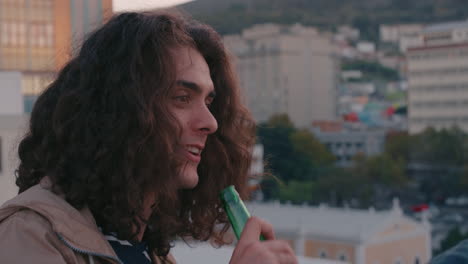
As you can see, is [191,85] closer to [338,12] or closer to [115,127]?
[115,127]

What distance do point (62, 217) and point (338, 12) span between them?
43.1 m

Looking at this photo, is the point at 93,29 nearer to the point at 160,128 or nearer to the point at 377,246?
the point at 160,128

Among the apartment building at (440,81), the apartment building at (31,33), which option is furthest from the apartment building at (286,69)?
the apartment building at (31,33)

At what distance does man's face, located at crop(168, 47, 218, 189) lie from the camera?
63cm

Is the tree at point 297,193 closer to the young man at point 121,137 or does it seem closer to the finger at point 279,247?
the young man at point 121,137

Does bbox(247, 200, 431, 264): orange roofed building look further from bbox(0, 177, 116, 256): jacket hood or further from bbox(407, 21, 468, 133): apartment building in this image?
bbox(0, 177, 116, 256): jacket hood

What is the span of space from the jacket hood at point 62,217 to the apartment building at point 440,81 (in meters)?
34.5

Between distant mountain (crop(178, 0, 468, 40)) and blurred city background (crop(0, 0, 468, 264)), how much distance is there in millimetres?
61

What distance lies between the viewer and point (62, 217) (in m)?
0.53

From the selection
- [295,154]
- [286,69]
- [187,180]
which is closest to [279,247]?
[187,180]

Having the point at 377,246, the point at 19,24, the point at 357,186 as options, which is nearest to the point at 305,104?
the point at 357,186

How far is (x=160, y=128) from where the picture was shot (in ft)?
2.02

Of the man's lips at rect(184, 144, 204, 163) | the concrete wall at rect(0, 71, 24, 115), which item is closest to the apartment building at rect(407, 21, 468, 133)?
the concrete wall at rect(0, 71, 24, 115)

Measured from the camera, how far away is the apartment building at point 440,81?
113 ft
